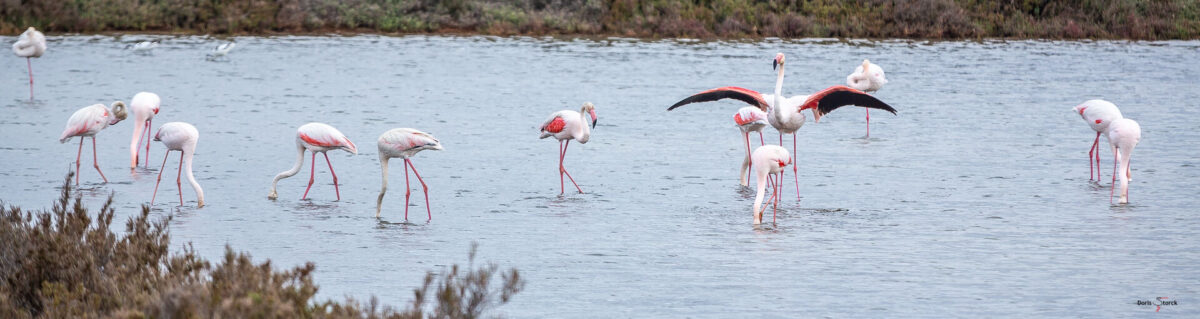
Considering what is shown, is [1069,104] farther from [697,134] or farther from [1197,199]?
[1197,199]

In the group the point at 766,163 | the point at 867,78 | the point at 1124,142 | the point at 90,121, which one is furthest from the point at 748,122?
the point at 90,121

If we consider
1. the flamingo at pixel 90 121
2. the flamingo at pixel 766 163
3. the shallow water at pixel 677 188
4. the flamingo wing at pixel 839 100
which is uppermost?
the flamingo wing at pixel 839 100

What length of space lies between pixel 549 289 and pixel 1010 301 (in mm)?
2521

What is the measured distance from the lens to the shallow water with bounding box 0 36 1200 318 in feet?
25.0

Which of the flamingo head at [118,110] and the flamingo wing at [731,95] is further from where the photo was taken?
the flamingo head at [118,110]

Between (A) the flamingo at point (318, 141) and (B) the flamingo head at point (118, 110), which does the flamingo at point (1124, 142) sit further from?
(B) the flamingo head at point (118, 110)

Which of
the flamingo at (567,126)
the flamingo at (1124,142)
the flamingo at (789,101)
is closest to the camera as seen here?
the flamingo at (1124,142)

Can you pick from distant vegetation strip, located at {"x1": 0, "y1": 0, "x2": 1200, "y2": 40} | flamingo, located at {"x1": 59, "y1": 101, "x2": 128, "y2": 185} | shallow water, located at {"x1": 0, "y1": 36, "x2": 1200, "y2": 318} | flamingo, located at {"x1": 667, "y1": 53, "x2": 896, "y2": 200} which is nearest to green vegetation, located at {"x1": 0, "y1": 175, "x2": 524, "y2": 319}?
shallow water, located at {"x1": 0, "y1": 36, "x2": 1200, "y2": 318}

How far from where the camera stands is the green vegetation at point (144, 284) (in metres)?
4.74

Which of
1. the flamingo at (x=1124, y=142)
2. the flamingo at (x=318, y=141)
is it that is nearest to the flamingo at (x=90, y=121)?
the flamingo at (x=318, y=141)

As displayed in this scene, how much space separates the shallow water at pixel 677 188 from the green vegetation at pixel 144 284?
58.9 inches

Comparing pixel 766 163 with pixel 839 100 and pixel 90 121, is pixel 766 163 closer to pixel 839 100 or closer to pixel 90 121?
pixel 839 100

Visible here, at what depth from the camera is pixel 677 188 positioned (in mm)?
11312

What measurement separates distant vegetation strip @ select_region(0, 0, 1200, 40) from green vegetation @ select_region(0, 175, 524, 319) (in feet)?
81.8
